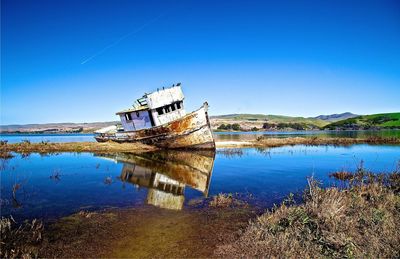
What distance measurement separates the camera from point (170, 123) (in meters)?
28.3

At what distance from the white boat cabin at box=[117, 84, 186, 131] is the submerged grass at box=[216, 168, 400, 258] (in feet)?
74.5

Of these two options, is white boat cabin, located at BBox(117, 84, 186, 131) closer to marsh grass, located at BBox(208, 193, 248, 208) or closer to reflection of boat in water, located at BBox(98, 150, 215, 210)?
reflection of boat in water, located at BBox(98, 150, 215, 210)

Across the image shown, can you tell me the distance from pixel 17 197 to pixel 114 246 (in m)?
6.98

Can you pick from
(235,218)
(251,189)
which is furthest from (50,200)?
(251,189)

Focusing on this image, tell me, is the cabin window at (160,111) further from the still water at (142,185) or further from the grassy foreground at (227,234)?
the grassy foreground at (227,234)

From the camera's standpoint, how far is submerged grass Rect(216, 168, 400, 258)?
5805mm

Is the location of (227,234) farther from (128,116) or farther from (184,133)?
(128,116)

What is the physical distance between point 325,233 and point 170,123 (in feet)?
75.0

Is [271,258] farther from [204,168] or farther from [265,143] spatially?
[265,143]

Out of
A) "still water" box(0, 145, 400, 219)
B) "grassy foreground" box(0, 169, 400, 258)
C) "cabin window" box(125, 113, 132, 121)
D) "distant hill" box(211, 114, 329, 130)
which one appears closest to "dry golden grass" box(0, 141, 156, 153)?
"cabin window" box(125, 113, 132, 121)

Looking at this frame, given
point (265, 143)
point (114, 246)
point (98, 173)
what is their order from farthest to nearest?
1. point (265, 143)
2. point (98, 173)
3. point (114, 246)

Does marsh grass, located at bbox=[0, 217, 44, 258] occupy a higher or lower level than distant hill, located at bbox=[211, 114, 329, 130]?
lower

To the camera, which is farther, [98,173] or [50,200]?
[98,173]

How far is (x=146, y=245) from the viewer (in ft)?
22.6
